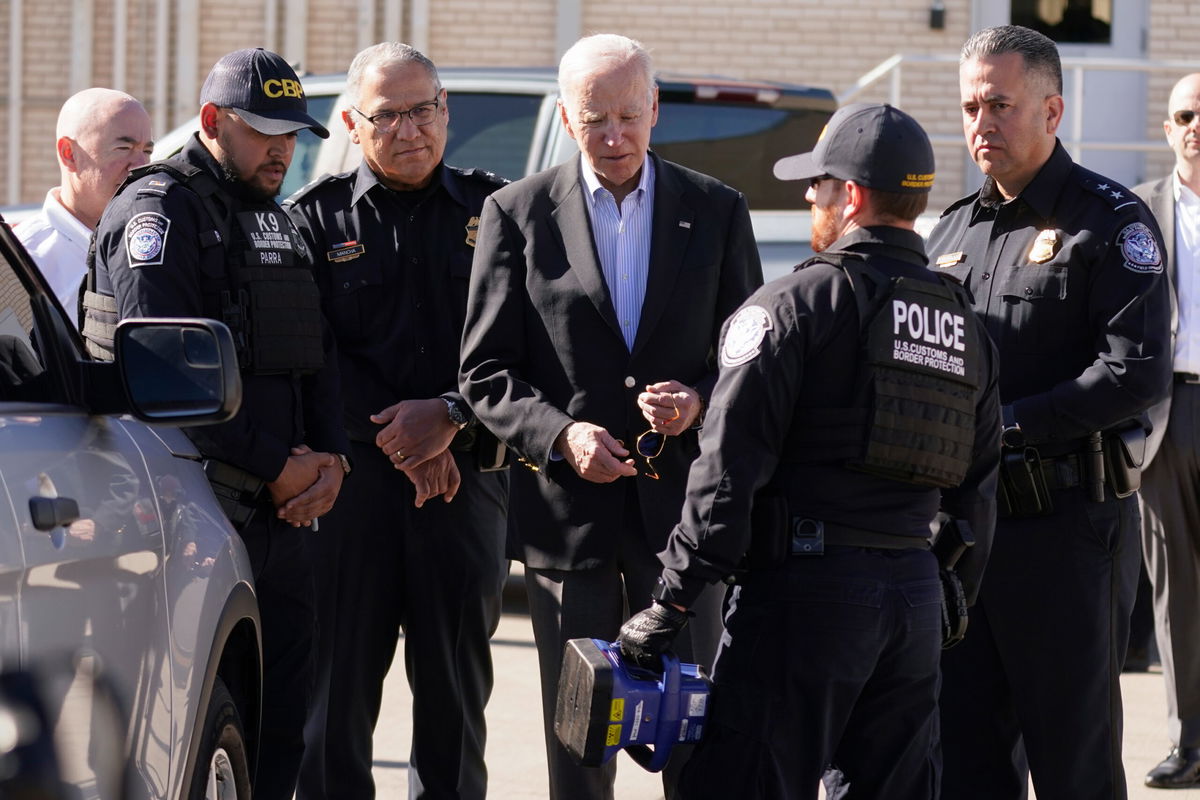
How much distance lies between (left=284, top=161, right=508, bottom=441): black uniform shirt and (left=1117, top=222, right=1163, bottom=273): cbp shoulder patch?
174 cm

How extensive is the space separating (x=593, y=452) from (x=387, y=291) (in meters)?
0.98

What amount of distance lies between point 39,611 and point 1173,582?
435cm

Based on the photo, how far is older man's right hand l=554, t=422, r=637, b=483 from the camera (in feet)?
12.2

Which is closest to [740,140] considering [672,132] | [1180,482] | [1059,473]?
[672,132]

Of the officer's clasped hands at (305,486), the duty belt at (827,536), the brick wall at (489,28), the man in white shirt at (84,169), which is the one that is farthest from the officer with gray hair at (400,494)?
the brick wall at (489,28)

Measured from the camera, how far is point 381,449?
4.34m

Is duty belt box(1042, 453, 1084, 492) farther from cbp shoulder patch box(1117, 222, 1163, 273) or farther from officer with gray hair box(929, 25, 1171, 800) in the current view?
cbp shoulder patch box(1117, 222, 1163, 273)

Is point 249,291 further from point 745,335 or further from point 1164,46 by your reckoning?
point 1164,46

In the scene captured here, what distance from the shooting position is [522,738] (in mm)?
5734

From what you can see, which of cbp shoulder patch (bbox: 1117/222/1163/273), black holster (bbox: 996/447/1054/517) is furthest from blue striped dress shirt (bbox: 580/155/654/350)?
cbp shoulder patch (bbox: 1117/222/1163/273)

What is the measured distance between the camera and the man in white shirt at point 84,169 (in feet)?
17.2

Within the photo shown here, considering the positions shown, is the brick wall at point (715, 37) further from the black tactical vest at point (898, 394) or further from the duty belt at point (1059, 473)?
the black tactical vest at point (898, 394)

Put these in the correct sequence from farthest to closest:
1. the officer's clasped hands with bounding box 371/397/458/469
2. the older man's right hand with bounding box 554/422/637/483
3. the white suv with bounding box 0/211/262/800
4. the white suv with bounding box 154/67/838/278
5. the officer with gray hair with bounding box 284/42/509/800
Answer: the white suv with bounding box 154/67/838/278 < the officer with gray hair with bounding box 284/42/509/800 < the officer's clasped hands with bounding box 371/397/458/469 < the older man's right hand with bounding box 554/422/637/483 < the white suv with bounding box 0/211/262/800

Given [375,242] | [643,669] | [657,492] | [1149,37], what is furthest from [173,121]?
[643,669]
